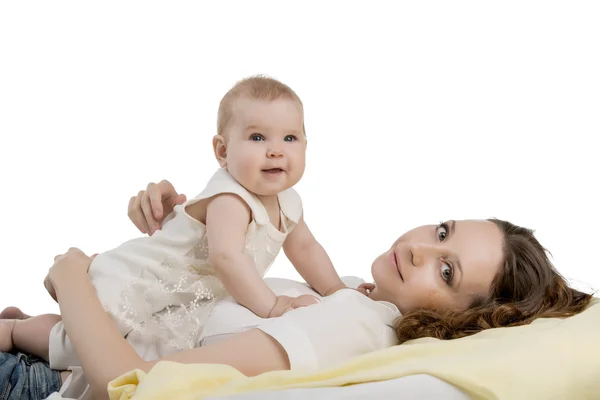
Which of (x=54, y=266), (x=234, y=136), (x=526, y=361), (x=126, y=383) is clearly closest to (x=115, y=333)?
(x=126, y=383)

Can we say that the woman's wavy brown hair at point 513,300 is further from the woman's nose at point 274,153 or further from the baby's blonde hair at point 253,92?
the baby's blonde hair at point 253,92

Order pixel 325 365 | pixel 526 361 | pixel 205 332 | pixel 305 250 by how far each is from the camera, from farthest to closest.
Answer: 1. pixel 305 250
2. pixel 205 332
3. pixel 325 365
4. pixel 526 361

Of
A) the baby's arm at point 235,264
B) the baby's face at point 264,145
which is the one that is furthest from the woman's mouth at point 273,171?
the baby's arm at point 235,264

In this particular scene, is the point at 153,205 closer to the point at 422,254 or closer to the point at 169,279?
the point at 169,279

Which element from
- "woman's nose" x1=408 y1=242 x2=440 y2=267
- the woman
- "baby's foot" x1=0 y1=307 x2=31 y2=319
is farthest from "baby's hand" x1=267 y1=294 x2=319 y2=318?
"baby's foot" x1=0 y1=307 x2=31 y2=319

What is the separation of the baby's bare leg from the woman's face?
1.07 m

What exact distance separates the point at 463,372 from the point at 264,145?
3.14 feet

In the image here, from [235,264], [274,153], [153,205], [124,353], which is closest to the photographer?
[124,353]

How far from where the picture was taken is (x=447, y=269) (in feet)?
7.48

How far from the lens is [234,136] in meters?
2.38

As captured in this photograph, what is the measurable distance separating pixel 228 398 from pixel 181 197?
1.11 meters

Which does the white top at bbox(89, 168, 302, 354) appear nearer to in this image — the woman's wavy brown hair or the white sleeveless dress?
the white sleeveless dress

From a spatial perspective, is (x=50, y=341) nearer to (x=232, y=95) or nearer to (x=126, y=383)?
(x=126, y=383)

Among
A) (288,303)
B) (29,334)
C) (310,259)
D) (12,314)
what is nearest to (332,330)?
(288,303)
